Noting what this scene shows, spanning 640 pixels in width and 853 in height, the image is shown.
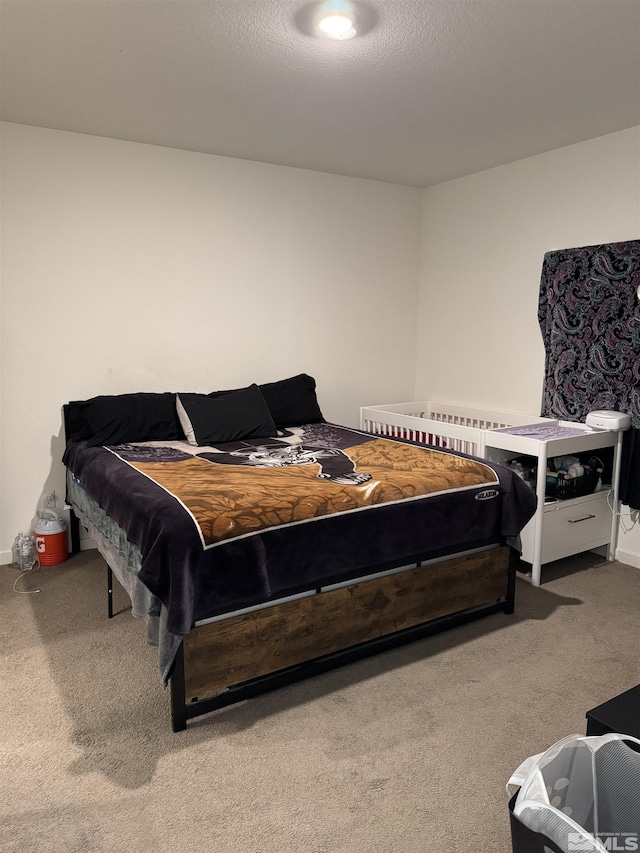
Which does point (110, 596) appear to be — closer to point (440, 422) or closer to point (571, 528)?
point (440, 422)

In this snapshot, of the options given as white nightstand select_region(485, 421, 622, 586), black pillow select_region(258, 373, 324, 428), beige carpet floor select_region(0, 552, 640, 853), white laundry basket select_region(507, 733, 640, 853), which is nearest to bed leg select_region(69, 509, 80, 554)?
beige carpet floor select_region(0, 552, 640, 853)

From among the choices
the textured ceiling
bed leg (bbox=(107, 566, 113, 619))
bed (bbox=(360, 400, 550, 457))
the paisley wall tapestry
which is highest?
the textured ceiling

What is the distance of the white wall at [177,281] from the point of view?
354 centimetres

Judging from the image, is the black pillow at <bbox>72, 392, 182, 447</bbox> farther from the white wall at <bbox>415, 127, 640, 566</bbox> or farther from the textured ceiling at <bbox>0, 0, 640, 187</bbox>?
the white wall at <bbox>415, 127, 640, 566</bbox>

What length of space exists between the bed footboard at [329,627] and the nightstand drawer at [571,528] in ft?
1.55

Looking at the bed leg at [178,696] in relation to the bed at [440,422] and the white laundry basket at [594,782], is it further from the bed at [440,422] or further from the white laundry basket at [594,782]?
the bed at [440,422]

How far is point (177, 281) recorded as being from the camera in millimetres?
3961

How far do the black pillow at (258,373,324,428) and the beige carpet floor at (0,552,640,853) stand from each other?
1671 millimetres

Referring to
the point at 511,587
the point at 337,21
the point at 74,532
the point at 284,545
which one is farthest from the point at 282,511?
the point at 74,532

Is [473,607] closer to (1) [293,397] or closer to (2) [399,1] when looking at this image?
(1) [293,397]

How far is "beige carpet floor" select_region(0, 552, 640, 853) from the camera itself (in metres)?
1.71

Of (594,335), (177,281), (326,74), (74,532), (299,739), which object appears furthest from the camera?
(177,281)

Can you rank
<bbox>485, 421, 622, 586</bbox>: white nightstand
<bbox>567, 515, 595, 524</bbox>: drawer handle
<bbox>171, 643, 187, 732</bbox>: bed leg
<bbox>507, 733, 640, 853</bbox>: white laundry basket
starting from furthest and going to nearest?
<bbox>567, 515, 595, 524</bbox>: drawer handle
<bbox>485, 421, 622, 586</bbox>: white nightstand
<bbox>171, 643, 187, 732</bbox>: bed leg
<bbox>507, 733, 640, 853</bbox>: white laundry basket

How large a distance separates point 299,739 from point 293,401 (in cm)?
242
